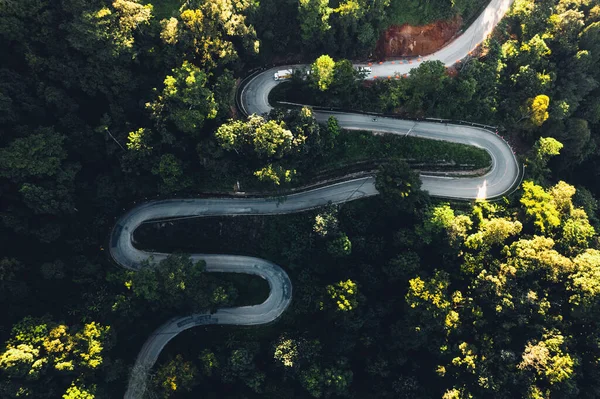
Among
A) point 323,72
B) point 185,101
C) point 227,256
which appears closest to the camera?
point 185,101

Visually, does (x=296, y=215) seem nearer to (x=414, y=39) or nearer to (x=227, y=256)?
(x=227, y=256)

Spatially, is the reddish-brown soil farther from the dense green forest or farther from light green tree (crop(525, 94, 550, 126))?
light green tree (crop(525, 94, 550, 126))

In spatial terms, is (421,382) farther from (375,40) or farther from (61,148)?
(61,148)

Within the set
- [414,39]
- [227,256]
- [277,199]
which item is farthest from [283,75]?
[227,256]

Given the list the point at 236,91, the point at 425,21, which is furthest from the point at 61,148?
the point at 425,21

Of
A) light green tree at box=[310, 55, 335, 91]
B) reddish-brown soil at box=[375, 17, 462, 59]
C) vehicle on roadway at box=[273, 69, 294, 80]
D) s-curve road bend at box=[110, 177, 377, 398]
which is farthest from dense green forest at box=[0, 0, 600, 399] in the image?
reddish-brown soil at box=[375, 17, 462, 59]

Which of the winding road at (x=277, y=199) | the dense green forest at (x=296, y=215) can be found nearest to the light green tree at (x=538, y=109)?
the dense green forest at (x=296, y=215)
